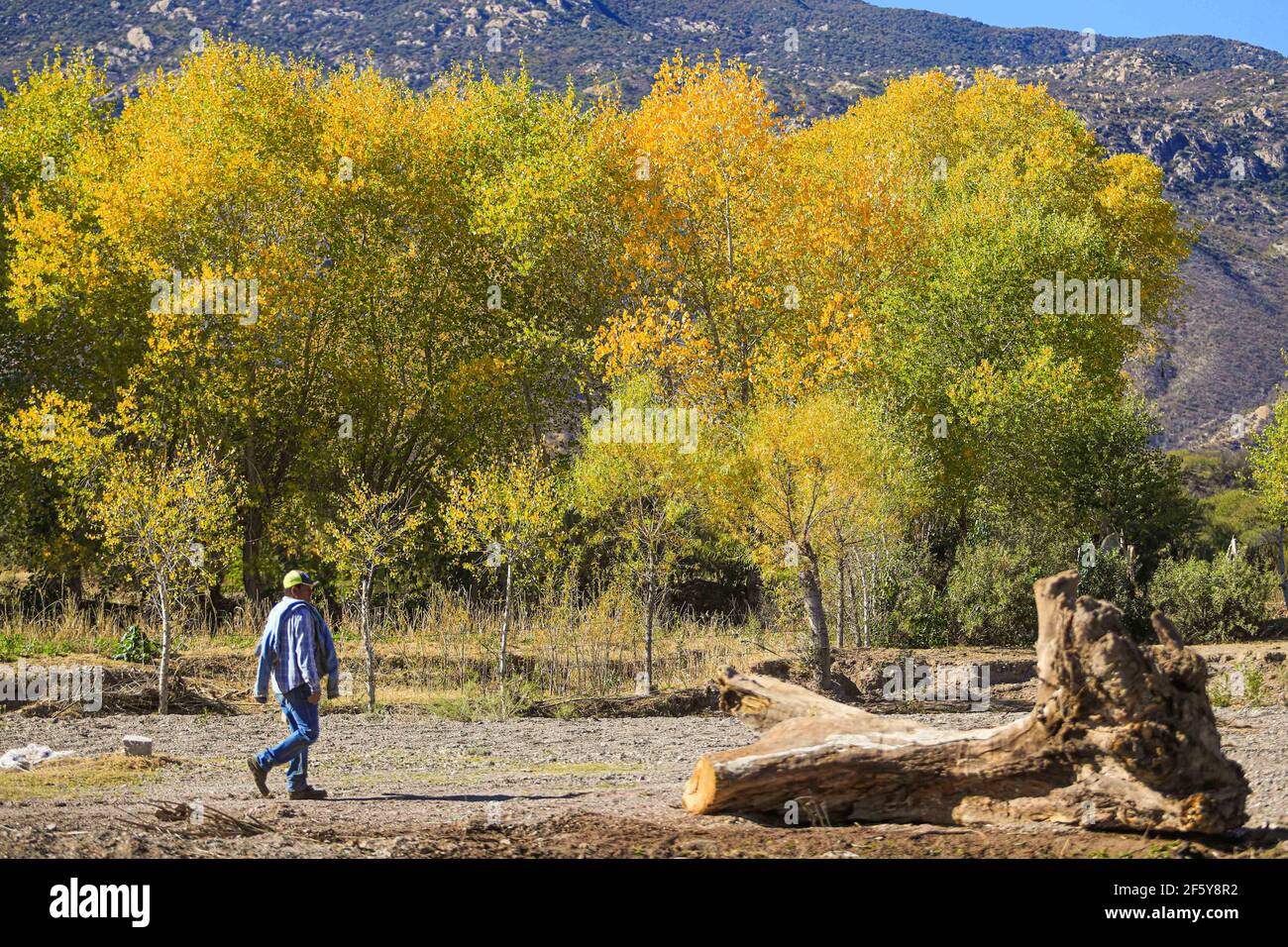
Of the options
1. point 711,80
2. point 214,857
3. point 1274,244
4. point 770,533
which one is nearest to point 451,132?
point 711,80

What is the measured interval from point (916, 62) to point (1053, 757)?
14282 centimetres

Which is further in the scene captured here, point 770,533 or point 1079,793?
point 770,533

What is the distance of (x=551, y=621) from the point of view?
973 inches

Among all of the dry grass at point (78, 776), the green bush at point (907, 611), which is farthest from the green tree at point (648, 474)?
the dry grass at point (78, 776)

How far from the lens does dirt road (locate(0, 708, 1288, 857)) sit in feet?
26.7

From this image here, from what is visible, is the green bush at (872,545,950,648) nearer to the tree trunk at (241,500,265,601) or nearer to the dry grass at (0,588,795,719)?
the dry grass at (0,588,795,719)

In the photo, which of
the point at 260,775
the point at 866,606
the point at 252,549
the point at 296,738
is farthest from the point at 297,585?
the point at 252,549

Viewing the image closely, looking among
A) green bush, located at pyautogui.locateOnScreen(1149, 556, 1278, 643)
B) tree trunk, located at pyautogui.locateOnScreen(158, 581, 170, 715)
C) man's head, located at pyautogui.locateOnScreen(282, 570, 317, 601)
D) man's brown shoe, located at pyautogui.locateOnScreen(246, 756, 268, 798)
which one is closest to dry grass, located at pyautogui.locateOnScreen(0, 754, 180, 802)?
man's brown shoe, located at pyautogui.locateOnScreen(246, 756, 268, 798)

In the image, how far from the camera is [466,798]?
1108 cm

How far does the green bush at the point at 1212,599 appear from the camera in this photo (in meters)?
26.3

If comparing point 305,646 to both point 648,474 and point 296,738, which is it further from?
point 648,474

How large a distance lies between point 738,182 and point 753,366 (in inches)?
209

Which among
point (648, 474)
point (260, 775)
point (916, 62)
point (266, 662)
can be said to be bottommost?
point (260, 775)
